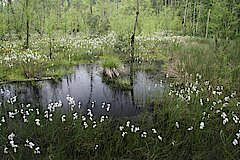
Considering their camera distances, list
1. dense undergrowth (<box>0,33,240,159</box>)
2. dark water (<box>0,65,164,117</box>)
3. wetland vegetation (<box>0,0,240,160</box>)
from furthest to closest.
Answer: dark water (<box>0,65,164,117</box>) < wetland vegetation (<box>0,0,240,160</box>) < dense undergrowth (<box>0,33,240,159</box>)

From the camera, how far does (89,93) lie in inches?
329

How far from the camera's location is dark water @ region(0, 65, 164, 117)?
7160 mm

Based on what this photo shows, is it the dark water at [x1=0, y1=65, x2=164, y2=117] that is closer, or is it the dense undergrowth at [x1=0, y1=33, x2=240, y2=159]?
the dense undergrowth at [x1=0, y1=33, x2=240, y2=159]

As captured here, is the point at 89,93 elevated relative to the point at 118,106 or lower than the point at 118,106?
elevated

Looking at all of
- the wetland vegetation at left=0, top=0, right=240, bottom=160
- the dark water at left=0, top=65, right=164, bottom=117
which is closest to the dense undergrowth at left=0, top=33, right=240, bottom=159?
the wetland vegetation at left=0, top=0, right=240, bottom=160

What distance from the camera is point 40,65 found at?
11172 mm

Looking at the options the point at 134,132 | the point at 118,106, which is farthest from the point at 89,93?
the point at 134,132

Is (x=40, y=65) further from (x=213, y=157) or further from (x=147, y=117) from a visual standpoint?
(x=213, y=157)

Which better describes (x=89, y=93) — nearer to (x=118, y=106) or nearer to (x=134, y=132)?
(x=118, y=106)

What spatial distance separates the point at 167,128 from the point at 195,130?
23.5 inches

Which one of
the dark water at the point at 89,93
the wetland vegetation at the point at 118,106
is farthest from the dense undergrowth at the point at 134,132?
the dark water at the point at 89,93

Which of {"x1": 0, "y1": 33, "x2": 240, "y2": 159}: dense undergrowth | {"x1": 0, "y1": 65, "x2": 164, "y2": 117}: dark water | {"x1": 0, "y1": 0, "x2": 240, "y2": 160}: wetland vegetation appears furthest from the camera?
{"x1": 0, "y1": 65, "x2": 164, "y2": 117}: dark water

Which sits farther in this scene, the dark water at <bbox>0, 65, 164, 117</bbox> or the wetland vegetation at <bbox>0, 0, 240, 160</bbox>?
the dark water at <bbox>0, 65, 164, 117</bbox>

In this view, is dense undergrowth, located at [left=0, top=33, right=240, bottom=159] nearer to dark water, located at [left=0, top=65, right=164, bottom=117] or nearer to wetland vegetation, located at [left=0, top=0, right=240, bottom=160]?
wetland vegetation, located at [left=0, top=0, right=240, bottom=160]
